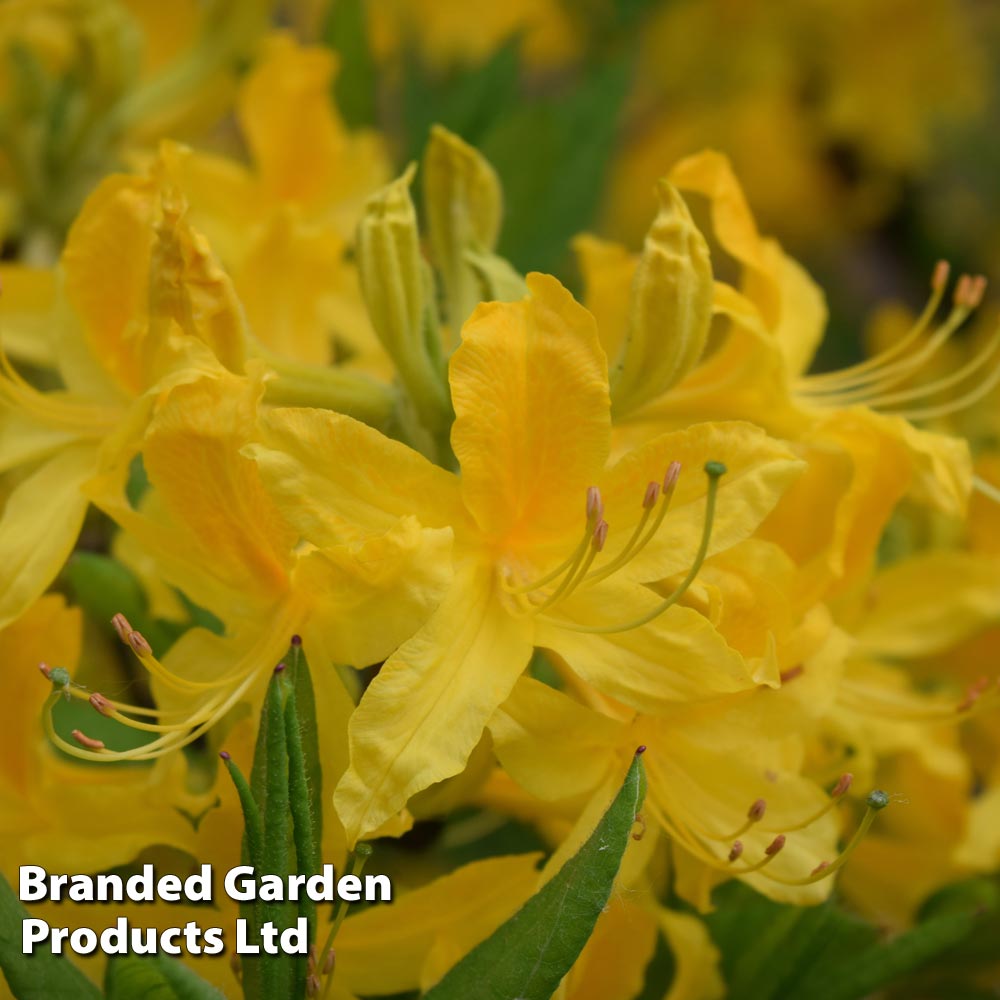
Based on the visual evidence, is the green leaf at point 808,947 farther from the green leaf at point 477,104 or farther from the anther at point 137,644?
the green leaf at point 477,104

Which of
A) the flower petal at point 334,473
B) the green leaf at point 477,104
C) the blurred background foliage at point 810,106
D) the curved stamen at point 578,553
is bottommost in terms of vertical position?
the curved stamen at point 578,553

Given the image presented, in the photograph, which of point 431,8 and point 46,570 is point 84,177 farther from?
point 431,8

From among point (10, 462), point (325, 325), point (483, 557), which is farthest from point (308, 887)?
point (325, 325)

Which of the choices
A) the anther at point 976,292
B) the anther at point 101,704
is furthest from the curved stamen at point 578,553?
the anther at point 976,292

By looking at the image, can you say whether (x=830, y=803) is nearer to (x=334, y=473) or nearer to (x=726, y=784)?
(x=726, y=784)

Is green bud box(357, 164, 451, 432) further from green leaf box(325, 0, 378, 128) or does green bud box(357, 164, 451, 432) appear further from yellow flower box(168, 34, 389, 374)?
green leaf box(325, 0, 378, 128)

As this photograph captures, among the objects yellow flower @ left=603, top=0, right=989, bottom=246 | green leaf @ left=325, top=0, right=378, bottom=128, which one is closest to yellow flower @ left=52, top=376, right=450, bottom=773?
green leaf @ left=325, top=0, right=378, bottom=128
